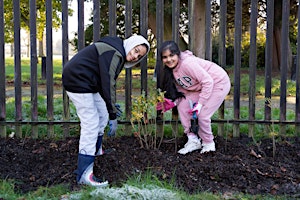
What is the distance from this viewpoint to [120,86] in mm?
10656

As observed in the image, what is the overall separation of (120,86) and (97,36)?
244 inches

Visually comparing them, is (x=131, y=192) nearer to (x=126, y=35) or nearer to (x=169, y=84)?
(x=169, y=84)

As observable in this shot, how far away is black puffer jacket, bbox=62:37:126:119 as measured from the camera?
3.27 meters

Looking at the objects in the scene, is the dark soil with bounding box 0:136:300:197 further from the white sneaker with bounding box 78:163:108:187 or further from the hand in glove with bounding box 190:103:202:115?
the hand in glove with bounding box 190:103:202:115

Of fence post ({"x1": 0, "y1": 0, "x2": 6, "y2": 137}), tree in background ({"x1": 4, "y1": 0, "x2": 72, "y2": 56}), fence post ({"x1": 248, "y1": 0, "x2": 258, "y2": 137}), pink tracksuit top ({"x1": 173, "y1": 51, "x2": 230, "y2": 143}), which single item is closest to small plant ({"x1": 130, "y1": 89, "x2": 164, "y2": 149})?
pink tracksuit top ({"x1": 173, "y1": 51, "x2": 230, "y2": 143})

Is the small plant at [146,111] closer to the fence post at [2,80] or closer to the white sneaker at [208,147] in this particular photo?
the white sneaker at [208,147]

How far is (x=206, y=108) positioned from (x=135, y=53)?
3.32ft

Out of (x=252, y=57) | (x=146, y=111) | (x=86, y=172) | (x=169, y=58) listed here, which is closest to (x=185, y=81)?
(x=169, y=58)

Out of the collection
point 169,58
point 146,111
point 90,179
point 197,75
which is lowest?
point 90,179

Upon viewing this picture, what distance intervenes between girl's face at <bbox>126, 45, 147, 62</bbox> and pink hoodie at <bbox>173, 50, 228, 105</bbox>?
659 millimetres

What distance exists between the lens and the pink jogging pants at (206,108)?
4.06 metres

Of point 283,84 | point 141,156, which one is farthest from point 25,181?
point 283,84

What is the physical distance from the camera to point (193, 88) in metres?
4.15

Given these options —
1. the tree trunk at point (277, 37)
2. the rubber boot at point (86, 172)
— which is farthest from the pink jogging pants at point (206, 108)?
the tree trunk at point (277, 37)
